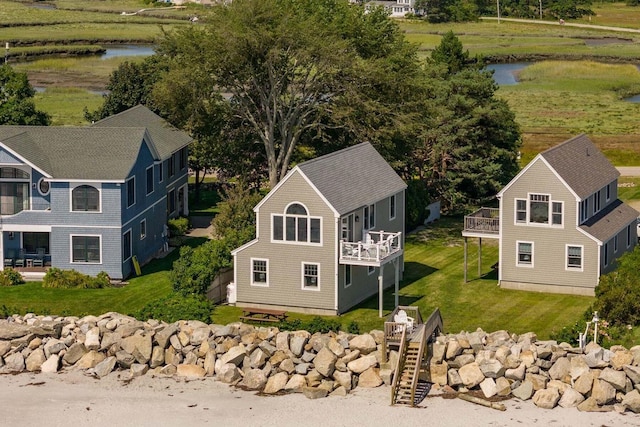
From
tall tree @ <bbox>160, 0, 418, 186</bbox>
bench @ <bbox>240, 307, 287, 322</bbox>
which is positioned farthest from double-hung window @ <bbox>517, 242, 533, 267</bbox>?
tall tree @ <bbox>160, 0, 418, 186</bbox>

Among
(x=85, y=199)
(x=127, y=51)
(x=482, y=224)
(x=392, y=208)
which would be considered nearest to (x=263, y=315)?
(x=392, y=208)

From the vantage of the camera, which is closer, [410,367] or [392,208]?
[410,367]

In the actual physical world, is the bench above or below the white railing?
below

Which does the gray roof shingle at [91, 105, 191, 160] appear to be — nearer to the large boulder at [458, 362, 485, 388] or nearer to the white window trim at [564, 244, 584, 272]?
the white window trim at [564, 244, 584, 272]

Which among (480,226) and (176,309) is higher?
(480,226)

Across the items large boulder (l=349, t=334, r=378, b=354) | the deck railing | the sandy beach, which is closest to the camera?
the sandy beach

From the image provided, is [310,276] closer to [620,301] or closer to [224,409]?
[224,409]

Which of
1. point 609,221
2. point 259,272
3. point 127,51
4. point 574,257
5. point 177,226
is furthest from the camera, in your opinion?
point 127,51

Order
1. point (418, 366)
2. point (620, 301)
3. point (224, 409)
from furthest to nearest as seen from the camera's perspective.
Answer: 1. point (620, 301)
2. point (418, 366)
3. point (224, 409)
